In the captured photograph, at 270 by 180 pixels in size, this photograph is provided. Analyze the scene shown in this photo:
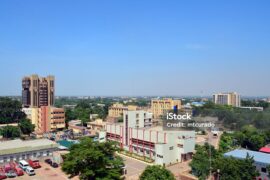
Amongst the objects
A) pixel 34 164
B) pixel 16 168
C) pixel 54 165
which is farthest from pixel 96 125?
pixel 16 168

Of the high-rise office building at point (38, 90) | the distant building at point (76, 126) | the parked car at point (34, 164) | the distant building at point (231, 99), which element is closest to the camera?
the parked car at point (34, 164)

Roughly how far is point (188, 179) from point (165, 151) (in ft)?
17.0

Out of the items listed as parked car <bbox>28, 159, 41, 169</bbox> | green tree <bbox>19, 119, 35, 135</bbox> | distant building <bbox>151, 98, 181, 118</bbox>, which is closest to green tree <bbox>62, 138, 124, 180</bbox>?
parked car <bbox>28, 159, 41, 169</bbox>

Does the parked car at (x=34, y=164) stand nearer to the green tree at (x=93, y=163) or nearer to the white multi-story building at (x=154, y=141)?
the white multi-story building at (x=154, y=141)

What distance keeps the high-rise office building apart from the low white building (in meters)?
38.2

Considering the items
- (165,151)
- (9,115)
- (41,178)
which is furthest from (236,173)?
(9,115)

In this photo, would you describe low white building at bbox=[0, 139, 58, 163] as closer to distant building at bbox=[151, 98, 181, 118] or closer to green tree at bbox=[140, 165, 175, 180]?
green tree at bbox=[140, 165, 175, 180]

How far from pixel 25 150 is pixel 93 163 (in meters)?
13.5

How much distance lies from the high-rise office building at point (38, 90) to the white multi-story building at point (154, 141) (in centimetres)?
3829

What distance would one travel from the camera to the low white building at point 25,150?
2433 cm

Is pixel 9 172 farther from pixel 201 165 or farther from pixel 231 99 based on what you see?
pixel 231 99

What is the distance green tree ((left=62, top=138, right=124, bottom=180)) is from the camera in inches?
563

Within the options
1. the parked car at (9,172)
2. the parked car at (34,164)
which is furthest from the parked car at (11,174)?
the parked car at (34,164)

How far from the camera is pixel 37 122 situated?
145 ft
